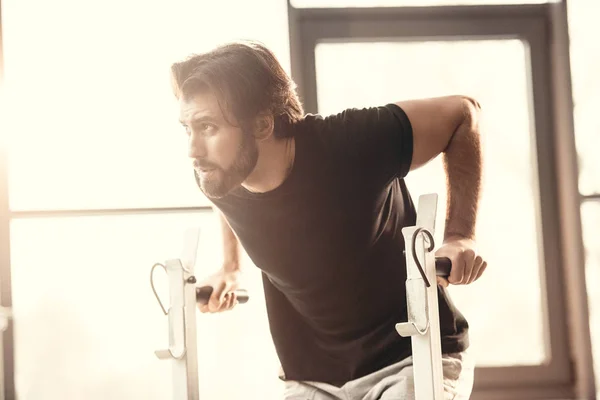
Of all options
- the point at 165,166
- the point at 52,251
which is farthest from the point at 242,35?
the point at 52,251

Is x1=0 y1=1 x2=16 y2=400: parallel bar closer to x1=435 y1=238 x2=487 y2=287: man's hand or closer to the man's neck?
the man's neck

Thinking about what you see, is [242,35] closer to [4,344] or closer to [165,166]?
[165,166]

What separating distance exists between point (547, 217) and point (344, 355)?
0.76 m

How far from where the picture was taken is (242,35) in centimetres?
194

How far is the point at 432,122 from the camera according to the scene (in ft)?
4.86

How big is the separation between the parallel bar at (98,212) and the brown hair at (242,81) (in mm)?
415

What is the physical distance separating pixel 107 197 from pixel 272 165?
0.54 meters

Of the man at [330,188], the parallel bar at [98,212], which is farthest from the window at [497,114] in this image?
the man at [330,188]

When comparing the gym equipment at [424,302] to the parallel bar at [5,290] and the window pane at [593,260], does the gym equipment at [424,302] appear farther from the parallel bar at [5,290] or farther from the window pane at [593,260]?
the window pane at [593,260]

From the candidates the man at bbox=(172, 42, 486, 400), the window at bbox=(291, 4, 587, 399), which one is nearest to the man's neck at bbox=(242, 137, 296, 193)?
the man at bbox=(172, 42, 486, 400)

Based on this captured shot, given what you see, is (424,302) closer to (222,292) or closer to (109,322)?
(222,292)

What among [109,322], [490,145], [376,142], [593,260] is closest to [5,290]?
[109,322]

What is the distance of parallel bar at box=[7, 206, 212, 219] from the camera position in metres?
1.84

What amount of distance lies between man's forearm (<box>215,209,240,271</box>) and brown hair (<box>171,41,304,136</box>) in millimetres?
239
